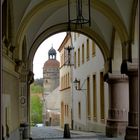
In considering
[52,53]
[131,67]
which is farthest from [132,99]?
[52,53]

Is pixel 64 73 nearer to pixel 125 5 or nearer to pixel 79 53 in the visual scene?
pixel 79 53

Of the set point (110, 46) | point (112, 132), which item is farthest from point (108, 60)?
point (112, 132)

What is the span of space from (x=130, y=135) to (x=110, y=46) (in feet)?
22.0

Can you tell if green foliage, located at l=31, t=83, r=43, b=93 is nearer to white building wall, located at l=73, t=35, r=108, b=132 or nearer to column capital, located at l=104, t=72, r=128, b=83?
white building wall, located at l=73, t=35, r=108, b=132

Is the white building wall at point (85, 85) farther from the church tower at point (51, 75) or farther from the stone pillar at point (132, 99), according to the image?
the church tower at point (51, 75)

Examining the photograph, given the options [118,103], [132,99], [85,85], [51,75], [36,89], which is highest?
[51,75]

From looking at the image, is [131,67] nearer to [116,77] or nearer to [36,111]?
[116,77]

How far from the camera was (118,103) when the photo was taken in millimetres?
20047

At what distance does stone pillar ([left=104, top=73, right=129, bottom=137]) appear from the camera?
1966 cm

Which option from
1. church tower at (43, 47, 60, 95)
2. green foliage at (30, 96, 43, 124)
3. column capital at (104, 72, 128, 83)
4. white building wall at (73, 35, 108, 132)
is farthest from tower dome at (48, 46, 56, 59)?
column capital at (104, 72, 128, 83)

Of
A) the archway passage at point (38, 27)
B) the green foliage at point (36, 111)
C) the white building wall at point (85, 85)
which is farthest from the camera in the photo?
the green foliage at point (36, 111)

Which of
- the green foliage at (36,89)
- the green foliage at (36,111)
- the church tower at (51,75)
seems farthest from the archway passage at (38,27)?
the green foliage at (36,89)

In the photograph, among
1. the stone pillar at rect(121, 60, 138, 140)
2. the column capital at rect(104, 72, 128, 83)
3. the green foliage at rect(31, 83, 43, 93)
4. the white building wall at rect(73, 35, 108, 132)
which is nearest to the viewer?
the stone pillar at rect(121, 60, 138, 140)

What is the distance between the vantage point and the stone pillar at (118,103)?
1966 cm
